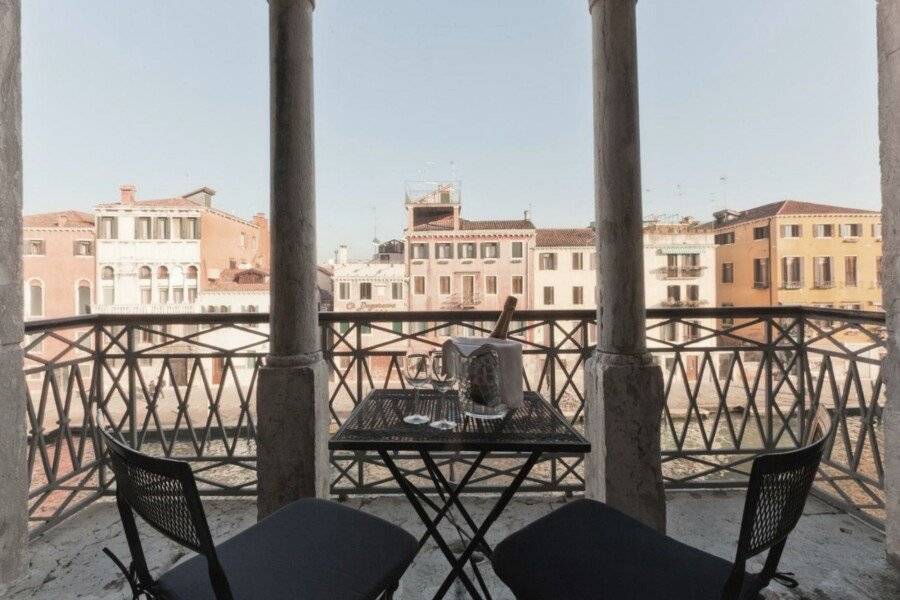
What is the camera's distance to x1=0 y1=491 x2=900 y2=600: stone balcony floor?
181 cm

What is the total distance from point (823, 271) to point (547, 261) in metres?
16.1

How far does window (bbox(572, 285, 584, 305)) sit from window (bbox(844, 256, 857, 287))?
15227mm

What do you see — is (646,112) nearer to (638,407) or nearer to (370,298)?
(638,407)

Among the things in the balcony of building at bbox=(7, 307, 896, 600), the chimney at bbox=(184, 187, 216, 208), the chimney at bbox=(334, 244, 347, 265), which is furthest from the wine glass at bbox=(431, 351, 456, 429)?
the chimney at bbox=(184, 187, 216, 208)

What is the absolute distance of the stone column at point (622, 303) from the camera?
2109 millimetres

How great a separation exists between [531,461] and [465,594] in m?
0.81

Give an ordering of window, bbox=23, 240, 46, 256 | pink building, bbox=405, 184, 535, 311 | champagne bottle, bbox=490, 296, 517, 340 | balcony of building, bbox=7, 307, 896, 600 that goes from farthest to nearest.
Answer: pink building, bbox=405, 184, 535, 311, window, bbox=23, 240, 46, 256, balcony of building, bbox=7, 307, 896, 600, champagne bottle, bbox=490, 296, 517, 340

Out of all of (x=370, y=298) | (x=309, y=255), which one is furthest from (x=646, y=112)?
(x=370, y=298)

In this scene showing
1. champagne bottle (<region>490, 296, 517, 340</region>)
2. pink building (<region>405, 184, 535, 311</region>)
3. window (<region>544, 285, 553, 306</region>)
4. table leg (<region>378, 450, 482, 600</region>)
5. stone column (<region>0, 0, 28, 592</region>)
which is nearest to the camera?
table leg (<region>378, 450, 482, 600</region>)

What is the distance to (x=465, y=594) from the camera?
1.77 m

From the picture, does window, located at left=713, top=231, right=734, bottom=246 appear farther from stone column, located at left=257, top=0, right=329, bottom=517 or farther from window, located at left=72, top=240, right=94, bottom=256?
window, located at left=72, top=240, right=94, bottom=256

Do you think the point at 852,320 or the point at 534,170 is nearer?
the point at 852,320

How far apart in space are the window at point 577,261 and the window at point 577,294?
1.18 m

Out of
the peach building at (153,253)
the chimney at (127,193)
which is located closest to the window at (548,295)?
the peach building at (153,253)
